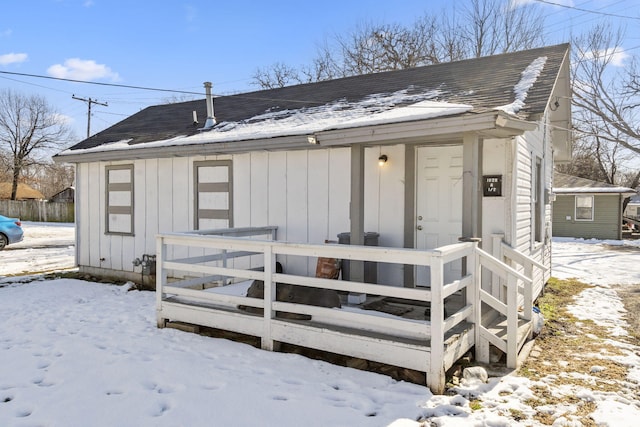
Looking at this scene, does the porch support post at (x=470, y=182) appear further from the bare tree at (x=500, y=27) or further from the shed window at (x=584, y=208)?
the bare tree at (x=500, y=27)

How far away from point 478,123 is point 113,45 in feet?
48.4

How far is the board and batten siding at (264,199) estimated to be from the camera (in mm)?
5586

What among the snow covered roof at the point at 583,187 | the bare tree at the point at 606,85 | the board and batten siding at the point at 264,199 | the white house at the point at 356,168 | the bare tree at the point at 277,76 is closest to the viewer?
the white house at the point at 356,168

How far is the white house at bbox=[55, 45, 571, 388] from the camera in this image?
15.4ft

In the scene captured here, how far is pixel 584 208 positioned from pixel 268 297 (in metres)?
18.6

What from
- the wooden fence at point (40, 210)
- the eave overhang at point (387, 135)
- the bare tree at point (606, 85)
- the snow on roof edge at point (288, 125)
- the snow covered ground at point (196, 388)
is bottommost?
the snow covered ground at point (196, 388)

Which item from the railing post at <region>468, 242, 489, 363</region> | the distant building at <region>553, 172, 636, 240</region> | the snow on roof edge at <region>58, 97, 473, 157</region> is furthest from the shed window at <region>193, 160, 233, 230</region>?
the distant building at <region>553, 172, 636, 240</region>

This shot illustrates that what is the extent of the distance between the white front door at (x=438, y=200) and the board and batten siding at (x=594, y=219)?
16.1 meters

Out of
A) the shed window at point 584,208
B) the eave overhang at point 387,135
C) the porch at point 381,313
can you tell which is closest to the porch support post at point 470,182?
the eave overhang at point 387,135

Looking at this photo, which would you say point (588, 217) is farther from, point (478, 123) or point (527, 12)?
point (478, 123)

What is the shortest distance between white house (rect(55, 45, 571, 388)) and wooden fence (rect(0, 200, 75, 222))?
21.4 m

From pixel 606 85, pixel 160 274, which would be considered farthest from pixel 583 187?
pixel 160 274

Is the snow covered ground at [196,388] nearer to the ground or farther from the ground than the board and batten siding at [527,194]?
nearer to the ground

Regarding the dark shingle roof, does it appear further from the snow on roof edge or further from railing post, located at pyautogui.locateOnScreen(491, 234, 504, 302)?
railing post, located at pyautogui.locateOnScreen(491, 234, 504, 302)
